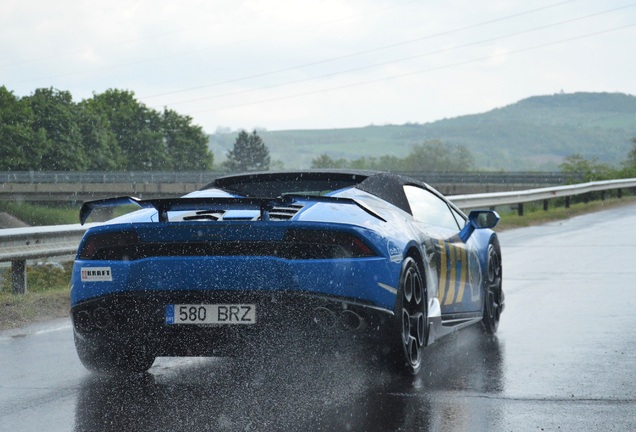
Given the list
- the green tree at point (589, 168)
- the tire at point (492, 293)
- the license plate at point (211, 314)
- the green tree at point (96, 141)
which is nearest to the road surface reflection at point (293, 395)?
the license plate at point (211, 314)

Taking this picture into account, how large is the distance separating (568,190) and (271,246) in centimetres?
2663

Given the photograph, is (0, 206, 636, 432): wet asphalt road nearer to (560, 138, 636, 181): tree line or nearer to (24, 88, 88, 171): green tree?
(560, 138, 636, 181): tree line

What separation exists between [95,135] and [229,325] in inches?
4744

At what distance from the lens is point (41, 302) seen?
10852mm

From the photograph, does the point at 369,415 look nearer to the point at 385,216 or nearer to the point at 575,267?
the point at 385,216

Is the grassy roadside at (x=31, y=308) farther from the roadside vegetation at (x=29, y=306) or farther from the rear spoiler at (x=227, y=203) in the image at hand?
the rear spoiler at (x=227, y=203)

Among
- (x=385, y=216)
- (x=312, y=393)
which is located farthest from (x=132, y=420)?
(x=385, y=216)

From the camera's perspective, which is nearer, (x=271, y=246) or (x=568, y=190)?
(x=271, y=246)

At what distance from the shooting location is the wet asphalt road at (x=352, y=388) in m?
5.41

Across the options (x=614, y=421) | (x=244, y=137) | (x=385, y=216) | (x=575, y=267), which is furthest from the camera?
(x=244, y=137)

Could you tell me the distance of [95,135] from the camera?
124 m

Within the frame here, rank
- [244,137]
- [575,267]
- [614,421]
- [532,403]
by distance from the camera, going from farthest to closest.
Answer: [244,137], [575,267], [532,403], [614,421]

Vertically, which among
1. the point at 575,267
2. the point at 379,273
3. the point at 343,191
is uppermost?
the point at 343,191

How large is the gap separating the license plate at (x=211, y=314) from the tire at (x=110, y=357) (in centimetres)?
57
